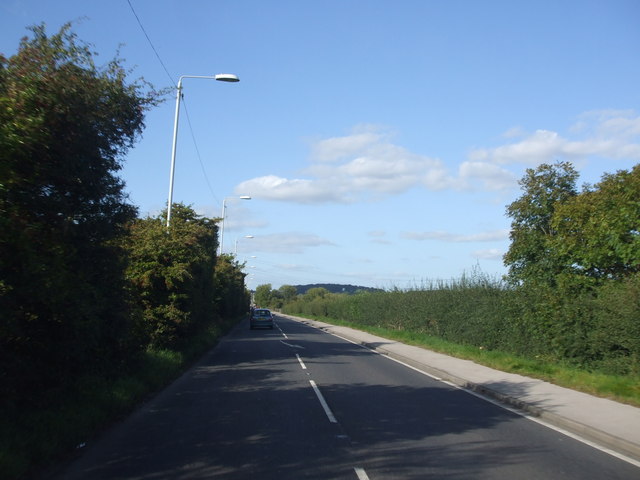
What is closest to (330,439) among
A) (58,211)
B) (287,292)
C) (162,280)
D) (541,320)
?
(58,211)

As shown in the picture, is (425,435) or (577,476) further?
(425,435)

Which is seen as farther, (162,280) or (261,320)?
(261,320)

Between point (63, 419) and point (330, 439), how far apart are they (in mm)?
3747

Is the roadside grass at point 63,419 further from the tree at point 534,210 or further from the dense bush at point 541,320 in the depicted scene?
the tree at point 534,210

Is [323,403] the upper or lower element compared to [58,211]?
lower

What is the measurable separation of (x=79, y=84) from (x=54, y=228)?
1.84 meters

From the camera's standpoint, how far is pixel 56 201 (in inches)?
275

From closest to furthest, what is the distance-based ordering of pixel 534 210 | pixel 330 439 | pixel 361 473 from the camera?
pixel 361 473
pixel 330 439
pixel 534 210

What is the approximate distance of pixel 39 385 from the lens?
7.93 metres

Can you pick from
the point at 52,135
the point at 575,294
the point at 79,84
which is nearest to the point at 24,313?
the point at 52,135

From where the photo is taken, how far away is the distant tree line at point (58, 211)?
20.0 ft

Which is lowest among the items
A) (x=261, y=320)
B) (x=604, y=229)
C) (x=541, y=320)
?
(x=261, y=320)

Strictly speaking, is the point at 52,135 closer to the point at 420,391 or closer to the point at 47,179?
the point at 47,179

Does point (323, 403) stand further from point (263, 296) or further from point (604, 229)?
point (263, 296)
